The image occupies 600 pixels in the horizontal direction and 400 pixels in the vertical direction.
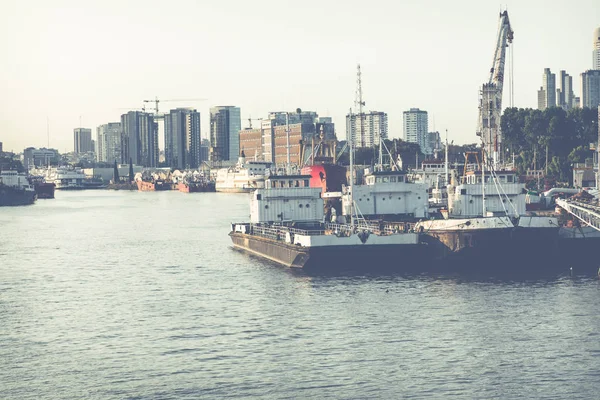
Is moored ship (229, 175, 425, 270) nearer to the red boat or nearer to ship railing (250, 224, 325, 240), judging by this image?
ship railing (250, 224, 325, 240)

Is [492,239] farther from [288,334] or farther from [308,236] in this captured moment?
[288,334]

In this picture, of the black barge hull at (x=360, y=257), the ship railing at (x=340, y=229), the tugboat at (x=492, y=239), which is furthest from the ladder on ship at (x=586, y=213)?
the ship railing at (x=340, y=229)

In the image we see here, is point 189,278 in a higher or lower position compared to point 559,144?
lower

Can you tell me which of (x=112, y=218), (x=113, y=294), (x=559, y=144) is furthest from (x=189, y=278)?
(x=559, y=144)

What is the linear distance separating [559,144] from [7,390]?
142m

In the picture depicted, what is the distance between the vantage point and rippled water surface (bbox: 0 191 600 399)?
37.6 m

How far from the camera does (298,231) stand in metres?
74.5

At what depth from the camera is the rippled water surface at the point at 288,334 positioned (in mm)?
37625

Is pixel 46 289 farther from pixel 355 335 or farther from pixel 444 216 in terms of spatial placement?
pixel 444 216

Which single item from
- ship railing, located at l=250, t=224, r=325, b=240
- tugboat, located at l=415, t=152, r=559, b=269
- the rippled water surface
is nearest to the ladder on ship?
tugboat, located at l=415, t=152, r=559, b=269

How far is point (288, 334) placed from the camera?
152 ft

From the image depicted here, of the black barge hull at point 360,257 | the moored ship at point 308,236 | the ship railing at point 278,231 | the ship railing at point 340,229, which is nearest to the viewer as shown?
the black barge hull at point 360,257

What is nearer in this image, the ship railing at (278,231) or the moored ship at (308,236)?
the moored ship at (308,236)

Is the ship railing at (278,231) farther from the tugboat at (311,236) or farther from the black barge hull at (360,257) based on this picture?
the black barge hull at (360,257)
